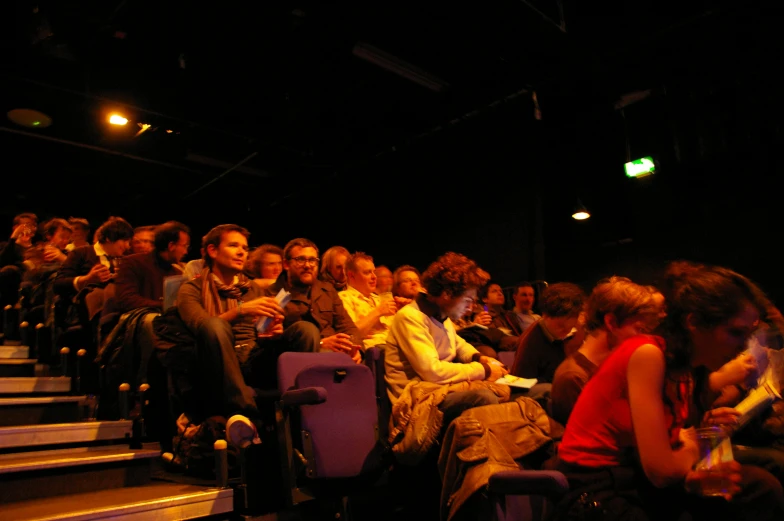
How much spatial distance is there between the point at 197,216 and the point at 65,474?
6.61m

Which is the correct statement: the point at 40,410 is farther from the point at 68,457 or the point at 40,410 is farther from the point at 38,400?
the point at 68,457

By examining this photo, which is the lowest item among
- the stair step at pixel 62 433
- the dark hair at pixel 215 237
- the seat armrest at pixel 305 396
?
the stair step at pixel 62 433

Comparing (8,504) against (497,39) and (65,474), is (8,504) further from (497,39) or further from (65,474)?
(497,39)

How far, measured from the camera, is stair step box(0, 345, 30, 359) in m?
4.21

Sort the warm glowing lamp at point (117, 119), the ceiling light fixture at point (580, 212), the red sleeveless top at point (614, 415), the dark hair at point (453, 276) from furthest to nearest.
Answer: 1. the ceiling light fixture at point (580, 212)
2. the warm glowing lamp at point (117, 119)
3. the dark hair at point (453, 276)
4. the red sleeveless top at point (614, 415)

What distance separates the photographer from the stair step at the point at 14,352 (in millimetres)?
4207

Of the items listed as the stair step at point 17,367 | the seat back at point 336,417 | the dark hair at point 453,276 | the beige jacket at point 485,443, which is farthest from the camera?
the stair step at point 17,367

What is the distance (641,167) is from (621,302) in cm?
451

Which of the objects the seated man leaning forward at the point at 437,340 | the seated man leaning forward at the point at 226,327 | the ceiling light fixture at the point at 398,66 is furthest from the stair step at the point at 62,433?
the ceiling light fixture at the point at 398,66

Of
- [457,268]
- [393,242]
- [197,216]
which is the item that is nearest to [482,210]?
[393,242]

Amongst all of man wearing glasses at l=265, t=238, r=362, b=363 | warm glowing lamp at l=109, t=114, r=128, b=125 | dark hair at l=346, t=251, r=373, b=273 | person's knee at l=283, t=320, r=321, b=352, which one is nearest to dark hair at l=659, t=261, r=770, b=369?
person's knee at l=283, t=320, r=321, b=352

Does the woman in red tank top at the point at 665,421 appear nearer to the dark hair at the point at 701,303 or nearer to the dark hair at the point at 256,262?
the dark hair at the point at 701,303

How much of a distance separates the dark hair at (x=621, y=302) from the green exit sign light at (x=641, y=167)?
4.35 metres

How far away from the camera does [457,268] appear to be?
Result: 3057 millimetres
